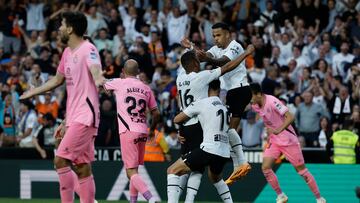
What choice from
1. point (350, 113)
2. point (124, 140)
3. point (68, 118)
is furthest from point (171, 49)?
point (68, 118)

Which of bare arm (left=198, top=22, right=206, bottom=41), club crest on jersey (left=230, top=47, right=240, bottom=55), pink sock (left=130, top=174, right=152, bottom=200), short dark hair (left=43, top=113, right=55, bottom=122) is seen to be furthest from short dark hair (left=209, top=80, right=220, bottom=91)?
bare arm (left=198, top=22, right=206, bottom=41)

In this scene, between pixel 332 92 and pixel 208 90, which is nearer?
pixel 208 90

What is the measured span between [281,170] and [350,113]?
3406mm

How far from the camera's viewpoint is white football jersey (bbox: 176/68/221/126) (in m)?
15.5

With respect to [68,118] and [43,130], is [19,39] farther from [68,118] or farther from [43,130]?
[68,118]

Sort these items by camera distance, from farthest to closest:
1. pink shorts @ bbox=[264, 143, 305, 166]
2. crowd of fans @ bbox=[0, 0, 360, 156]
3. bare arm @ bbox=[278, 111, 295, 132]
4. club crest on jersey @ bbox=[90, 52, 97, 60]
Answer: crowd of fans @ bbox=[0, 0, 360, 156], pink shorts @ bbox=[264, 143, 305, 166], bare arm @ bbox=[278, 111, 295, 132], club crest on jersey @ bbox=[90, 52, 97, 60]

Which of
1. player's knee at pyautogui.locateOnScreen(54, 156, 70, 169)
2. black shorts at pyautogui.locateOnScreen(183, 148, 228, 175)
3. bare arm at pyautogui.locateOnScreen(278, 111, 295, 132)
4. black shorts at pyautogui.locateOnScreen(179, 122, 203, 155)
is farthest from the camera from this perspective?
bare arm at pyautogui.locateOnScreen(278, 111, 295, 132)

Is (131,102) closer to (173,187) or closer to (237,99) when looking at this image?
(237,99)

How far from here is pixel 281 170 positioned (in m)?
21.6

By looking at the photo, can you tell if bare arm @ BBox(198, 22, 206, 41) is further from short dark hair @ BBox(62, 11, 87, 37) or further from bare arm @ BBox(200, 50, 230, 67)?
short dark hair @ BBox(62, 11, 87, 37)

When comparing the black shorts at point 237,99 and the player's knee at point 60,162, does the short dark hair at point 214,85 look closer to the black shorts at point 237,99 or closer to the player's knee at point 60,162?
the black shorts at point 237,99

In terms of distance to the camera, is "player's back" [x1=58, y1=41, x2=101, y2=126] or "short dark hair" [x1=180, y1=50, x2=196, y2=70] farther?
"short dark hair" [x1=180, y1=50, x2=196, y2=70]

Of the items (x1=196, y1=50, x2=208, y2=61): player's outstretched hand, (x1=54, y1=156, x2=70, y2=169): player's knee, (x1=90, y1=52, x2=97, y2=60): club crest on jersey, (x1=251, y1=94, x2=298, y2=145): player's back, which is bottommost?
A: (x1=251, y1=94, x2=298, y2=145): player's back

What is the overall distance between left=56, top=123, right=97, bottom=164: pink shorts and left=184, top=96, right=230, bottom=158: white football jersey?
2.53m
